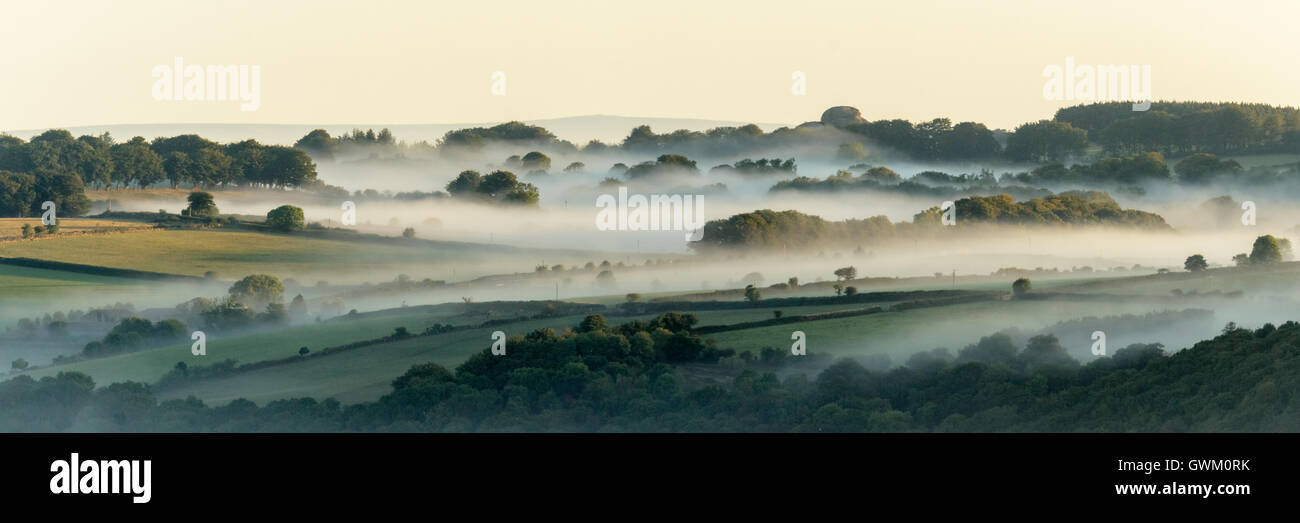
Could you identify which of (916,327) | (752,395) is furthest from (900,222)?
(752,395)

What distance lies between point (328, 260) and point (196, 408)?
105ft

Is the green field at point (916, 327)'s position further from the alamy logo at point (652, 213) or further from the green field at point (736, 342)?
the alamy logo at point (652, 213)

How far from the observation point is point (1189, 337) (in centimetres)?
5797

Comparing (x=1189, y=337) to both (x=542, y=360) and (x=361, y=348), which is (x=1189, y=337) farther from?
(x=361, y=348)

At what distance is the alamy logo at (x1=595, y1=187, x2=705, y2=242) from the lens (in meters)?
98.7
